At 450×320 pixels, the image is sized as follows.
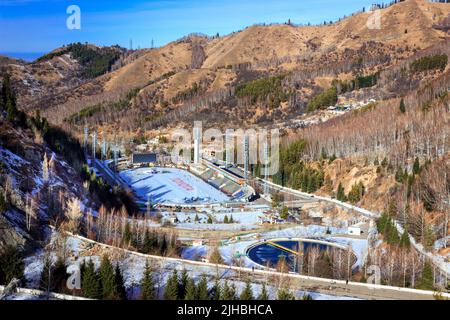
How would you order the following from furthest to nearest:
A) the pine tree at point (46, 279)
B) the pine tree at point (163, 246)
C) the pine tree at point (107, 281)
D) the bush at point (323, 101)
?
the bush at point (323, 101), the pine tree at point (163, 246), the pine tree at point (46, 279), the pine tree at point (107, 281)

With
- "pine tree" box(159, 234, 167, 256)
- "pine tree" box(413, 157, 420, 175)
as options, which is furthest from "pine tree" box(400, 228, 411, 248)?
"pine tree" box(159, 234, 167, 256)

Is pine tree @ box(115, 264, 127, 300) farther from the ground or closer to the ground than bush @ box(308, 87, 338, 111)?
closer to the ground

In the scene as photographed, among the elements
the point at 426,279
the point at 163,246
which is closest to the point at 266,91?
the point at 163,246

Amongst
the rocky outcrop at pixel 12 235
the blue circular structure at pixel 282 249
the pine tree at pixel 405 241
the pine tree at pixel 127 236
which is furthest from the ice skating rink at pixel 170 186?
the rocky outcrop at pixel 12 235

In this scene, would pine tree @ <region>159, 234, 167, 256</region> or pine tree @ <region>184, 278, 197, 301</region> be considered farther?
pine tree @ <region>159, 234, 167, 256</region>

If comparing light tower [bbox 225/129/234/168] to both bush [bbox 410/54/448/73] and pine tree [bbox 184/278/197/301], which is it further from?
pine tree [bbox 184/278/197/301]

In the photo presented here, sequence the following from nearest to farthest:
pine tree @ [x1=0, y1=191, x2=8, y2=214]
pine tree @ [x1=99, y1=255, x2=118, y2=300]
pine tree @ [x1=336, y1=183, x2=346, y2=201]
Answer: pine tree @ [x1=99, y1=255, x2=118, y2=300] → pine tree @ [x1=0, y1=191, x2=8, y2=214] → pine tree @ [x1=336, y1=183, x2=346, y2=201]

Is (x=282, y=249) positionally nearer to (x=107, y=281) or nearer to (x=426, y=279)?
(x=426, y=279)

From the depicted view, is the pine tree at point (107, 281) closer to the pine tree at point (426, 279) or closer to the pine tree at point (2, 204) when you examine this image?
the pine tree at point (2, 204)
